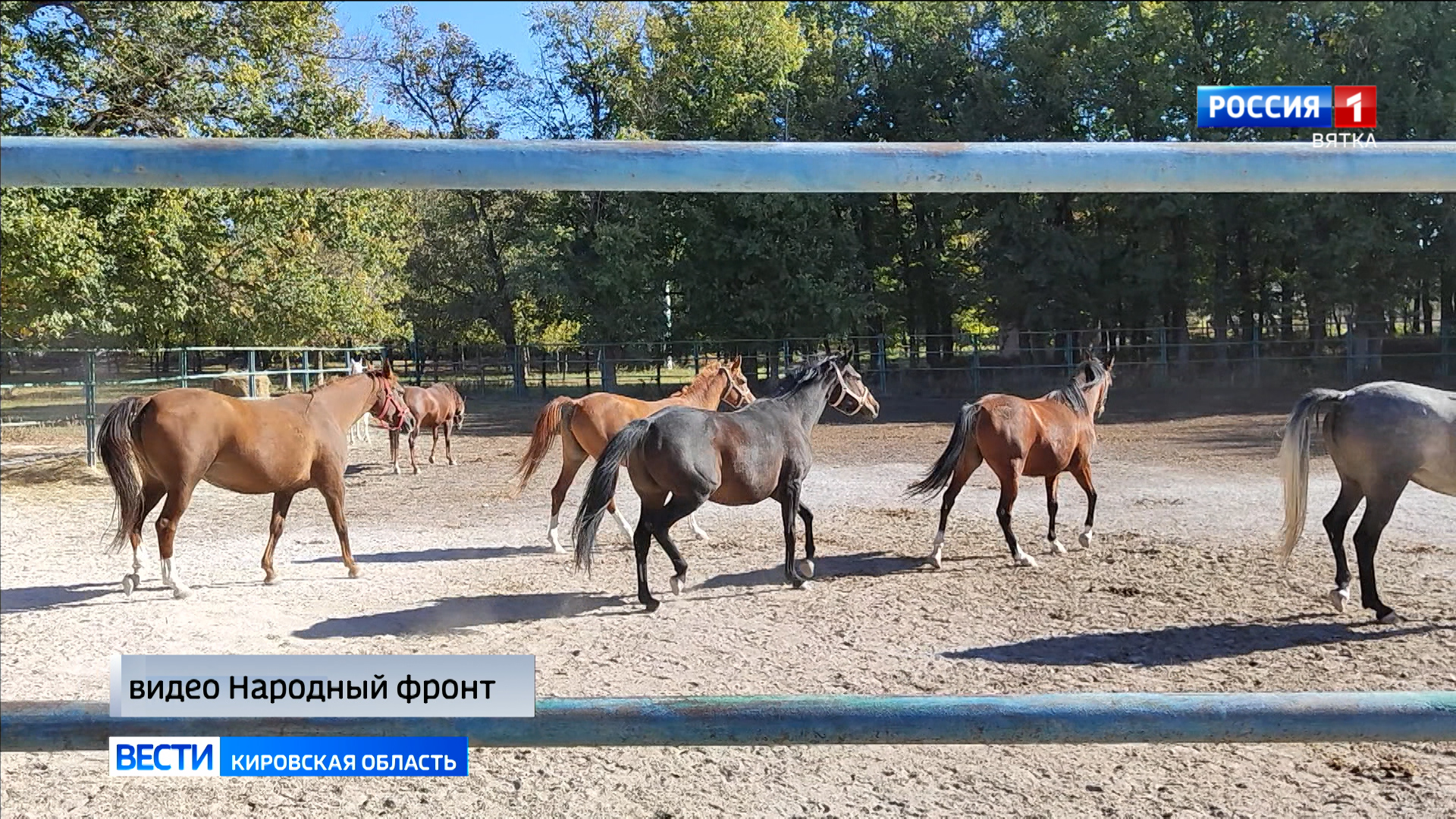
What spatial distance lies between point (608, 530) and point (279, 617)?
11.3 ft

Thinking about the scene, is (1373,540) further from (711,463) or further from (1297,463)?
(711,463)

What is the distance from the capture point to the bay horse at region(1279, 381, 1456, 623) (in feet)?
17.6

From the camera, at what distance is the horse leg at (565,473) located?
777 centimetres

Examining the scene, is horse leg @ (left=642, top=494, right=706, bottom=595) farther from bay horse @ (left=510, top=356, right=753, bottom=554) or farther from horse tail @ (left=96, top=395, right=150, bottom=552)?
horse tail @ (left=96, top=395, right=150, bottom=552)

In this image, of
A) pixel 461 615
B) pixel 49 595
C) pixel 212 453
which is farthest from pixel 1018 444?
pixel 49 595

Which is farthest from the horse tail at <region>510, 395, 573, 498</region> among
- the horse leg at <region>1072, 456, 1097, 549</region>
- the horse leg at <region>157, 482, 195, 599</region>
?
the horse leg at <region>1072, 456, 1097, 549</region>

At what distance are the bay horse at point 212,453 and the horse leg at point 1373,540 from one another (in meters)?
6.66

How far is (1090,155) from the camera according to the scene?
1047 mm

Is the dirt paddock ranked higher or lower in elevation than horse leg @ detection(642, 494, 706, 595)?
lower

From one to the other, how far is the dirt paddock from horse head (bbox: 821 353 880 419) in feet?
4.05

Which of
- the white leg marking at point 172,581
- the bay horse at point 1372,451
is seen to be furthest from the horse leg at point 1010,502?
the white leg marking at point 172,581

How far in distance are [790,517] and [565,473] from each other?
7.67 ft

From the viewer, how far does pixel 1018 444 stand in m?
6.97

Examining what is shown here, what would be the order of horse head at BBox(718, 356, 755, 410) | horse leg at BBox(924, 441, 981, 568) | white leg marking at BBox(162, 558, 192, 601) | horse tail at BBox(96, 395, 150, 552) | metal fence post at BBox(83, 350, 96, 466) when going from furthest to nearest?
metal fence post at BBox(83, 350, 96, 466) < horse head at BBox(718, 356, 755, 410) < horse leg at BBox(924, 441, 981, 568) < white leg marking at BBox(162, 558, 192, 601) < horse tail at BBox(96, 395, 150, 552)
